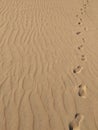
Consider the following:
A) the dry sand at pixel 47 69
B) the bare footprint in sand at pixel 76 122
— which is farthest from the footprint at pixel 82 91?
the bare footprint in sand at pixel 76 122

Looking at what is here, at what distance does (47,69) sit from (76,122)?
153 centimetres

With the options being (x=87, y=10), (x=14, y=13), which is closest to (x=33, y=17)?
(x=14, y=13)

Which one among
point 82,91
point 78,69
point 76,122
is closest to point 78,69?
point 78,69

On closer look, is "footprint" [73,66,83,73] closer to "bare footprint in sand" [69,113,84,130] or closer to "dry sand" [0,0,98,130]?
"dry sand" [0,0,98,130]

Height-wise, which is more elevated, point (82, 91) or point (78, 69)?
point (78, 69)

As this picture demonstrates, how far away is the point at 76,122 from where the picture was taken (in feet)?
10.8

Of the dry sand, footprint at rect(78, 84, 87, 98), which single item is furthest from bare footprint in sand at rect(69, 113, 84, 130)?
footprint at rect(78, 84, 87, 98)

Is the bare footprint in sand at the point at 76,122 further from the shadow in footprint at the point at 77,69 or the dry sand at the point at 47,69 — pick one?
the shadow in footprint at the point at 77,69

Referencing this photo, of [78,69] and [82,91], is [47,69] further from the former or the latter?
[82,91]

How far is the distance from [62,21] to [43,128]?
4307mm

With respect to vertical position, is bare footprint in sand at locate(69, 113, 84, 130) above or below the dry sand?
below

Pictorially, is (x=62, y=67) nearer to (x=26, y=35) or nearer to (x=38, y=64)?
(x=38, y=64)

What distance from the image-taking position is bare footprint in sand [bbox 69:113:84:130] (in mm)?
3212

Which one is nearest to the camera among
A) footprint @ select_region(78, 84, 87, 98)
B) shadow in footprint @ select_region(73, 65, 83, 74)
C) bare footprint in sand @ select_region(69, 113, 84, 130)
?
bare footprint in sand @ select_region(69, 113, 84, 130)
